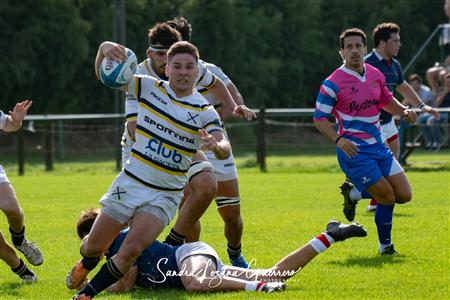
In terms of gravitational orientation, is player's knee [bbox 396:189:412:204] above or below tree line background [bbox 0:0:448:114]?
above

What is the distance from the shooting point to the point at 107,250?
706 centimetres

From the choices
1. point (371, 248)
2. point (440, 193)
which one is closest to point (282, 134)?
point (440, 193)

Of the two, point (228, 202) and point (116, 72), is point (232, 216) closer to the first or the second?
point (228, 202)

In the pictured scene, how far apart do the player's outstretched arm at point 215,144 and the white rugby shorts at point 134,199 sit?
17.2 inches

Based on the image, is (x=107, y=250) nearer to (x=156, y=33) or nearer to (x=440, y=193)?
(x=156, y=33)

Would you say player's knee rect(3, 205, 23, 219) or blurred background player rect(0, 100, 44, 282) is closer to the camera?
blurred background player rect(0, 100, 44, 282)

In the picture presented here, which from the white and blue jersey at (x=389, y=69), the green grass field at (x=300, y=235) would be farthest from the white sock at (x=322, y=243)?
the white and blue jersey at (x=389, y=69)

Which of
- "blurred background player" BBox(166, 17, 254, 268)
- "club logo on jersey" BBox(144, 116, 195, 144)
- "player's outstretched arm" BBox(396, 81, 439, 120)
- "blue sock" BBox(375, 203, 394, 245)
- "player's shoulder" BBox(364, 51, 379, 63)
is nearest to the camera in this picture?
"club logo on jersey" BBox(144, 116, 195, 144)

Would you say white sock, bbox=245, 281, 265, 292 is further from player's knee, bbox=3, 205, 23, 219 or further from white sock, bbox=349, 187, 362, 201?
white sock, bbox=349, 187, 362, 201

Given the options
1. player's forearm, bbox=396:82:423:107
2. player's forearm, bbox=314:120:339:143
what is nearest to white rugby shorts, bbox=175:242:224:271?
player's forearm, bbox=314:120:339:143

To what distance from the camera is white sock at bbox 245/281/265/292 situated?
6811 mm

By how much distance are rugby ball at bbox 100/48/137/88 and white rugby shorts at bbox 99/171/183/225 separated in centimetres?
65

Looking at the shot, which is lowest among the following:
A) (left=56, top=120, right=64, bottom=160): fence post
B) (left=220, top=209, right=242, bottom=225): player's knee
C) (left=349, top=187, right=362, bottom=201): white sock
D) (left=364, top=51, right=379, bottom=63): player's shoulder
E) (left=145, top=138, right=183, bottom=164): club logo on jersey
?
(left=56, top=120, right=64, bottom=160): fence post

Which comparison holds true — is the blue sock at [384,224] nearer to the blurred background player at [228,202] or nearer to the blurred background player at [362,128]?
the blurred background player at [362,128]
